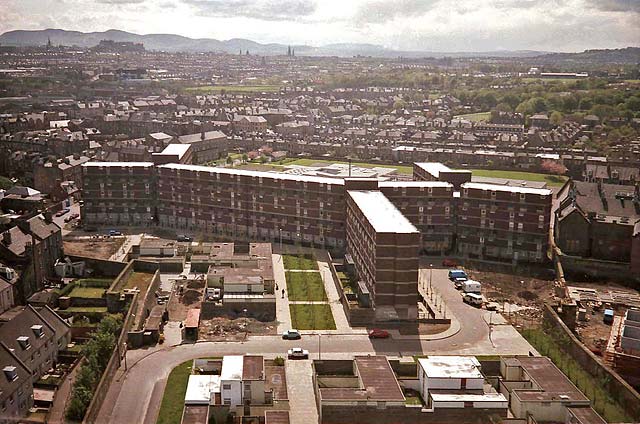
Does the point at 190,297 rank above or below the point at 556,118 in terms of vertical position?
below

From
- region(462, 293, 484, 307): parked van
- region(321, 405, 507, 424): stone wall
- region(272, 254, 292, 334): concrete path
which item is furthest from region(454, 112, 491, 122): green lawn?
region(321, 405, 507, 424): stone wall

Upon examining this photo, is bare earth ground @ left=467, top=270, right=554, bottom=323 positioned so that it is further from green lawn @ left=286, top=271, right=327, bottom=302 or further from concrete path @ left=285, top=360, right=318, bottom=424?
concrete path @ left=285, top=360, right=318, bottom=424

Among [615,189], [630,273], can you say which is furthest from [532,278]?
[615,189]

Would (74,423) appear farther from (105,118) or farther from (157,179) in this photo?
(105,118)

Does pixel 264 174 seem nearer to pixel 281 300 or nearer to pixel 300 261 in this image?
pixel 300 261

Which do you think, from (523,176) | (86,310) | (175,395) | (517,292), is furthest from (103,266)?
(523,176)

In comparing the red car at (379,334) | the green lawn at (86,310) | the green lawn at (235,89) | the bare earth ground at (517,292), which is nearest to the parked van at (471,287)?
the bare earth ground at (517,292)
